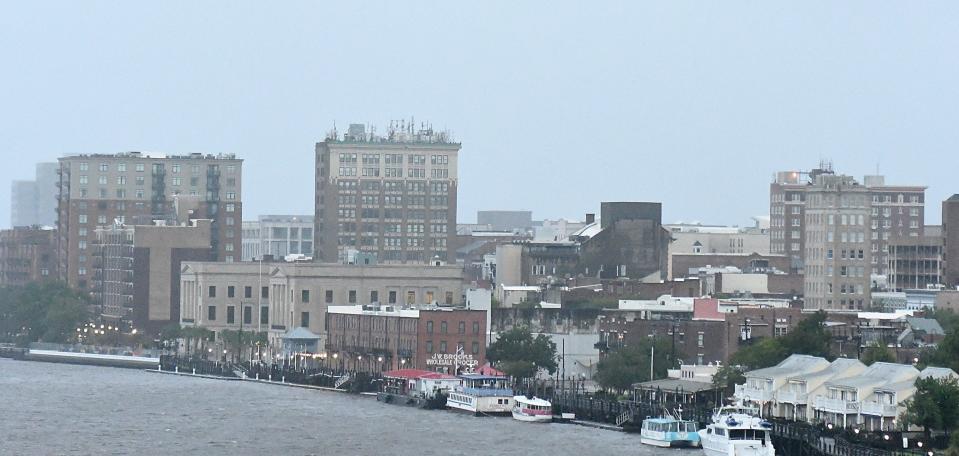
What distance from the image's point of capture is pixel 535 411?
160875 millimetres

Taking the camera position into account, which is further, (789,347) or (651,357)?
(651,357)

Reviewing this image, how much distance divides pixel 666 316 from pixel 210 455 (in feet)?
222

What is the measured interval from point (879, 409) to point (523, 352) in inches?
2122

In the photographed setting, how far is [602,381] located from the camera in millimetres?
177500

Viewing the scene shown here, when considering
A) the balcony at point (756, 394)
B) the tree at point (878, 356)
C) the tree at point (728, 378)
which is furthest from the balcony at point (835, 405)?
the tree at point (728, 378)

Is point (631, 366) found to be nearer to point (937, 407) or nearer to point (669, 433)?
point (669, 433)

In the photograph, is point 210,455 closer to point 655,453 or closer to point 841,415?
point 655,453

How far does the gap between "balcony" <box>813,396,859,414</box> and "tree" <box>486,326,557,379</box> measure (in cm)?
4310

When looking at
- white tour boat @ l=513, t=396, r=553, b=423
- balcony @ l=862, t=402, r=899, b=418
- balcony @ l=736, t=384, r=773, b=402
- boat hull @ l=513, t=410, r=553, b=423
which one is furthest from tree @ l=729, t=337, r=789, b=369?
balcony @ l=862, t=402, r=899, b=418

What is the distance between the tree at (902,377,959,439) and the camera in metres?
131

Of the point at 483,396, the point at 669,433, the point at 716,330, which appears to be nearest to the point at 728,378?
the point at 483,396

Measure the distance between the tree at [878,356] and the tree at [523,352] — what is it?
107ft

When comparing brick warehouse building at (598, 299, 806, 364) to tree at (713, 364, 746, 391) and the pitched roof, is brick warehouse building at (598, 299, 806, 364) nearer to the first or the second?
the pitched roof

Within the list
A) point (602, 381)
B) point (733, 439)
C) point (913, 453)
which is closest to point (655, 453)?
point (733, 439)
